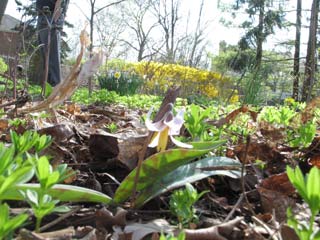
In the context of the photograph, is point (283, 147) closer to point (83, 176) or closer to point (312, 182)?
point (83, 176)

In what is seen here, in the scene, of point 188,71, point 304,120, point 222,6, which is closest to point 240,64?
point 222,6

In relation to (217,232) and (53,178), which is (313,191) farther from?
(53,178)

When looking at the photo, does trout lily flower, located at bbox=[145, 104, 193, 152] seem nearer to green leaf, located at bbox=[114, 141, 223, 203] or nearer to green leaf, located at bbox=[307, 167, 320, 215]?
green leaf, located at bbox=[114, 141, 223, 203]

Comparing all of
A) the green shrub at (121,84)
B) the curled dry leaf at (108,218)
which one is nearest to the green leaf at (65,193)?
the curled dry leaf at (108,218)

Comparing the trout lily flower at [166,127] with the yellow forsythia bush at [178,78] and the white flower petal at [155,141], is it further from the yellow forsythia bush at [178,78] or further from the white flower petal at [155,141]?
the yellow forsythia bush at [178,78]

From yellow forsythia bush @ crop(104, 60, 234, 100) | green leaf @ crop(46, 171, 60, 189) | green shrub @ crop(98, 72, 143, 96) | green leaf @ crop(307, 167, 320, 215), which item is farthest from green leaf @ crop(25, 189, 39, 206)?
yellow forsythia bush @ crop(104, 60, 234, 100)

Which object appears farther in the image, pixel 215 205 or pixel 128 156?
pixel 128 156
